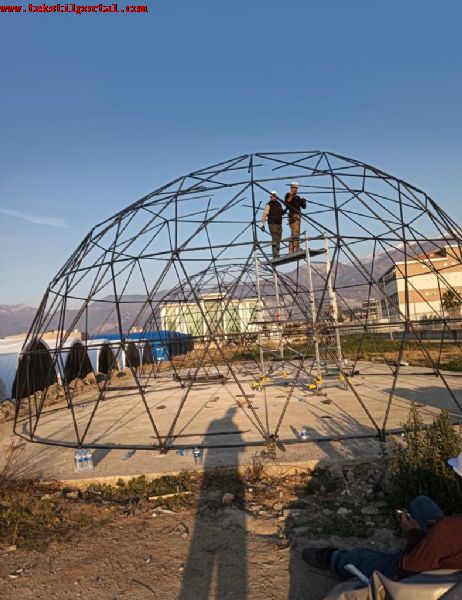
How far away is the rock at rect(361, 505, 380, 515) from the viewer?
5828mm

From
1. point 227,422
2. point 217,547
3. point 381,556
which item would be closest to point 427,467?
point 381,556

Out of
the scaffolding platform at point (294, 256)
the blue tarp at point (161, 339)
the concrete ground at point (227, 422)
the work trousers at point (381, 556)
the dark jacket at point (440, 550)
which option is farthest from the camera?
the scaffolding platform at point (294, 256)

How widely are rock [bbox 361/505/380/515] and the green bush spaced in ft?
0.71

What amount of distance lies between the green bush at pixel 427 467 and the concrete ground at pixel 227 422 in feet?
6.13

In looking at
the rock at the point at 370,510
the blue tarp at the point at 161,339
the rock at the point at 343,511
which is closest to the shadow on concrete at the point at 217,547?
the rock at the point at 343,511

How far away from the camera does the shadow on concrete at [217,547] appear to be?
4.41 metres

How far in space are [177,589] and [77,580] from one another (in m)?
1.08

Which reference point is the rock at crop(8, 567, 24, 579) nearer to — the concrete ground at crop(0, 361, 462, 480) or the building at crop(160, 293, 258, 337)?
the concrete ground at crop(0, 361, 462, 480)

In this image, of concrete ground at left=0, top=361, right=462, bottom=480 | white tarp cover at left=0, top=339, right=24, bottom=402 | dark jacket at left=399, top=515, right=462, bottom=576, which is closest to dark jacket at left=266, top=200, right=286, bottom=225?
concrete ground at left=0, top=361, right=462, bottom=480

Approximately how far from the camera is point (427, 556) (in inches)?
121

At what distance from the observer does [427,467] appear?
557 cm

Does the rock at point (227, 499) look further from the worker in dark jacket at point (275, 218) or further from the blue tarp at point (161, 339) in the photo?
the worker in dark jacket at point (275, 218)

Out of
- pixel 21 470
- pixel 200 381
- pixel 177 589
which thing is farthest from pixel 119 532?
pixel 200 381

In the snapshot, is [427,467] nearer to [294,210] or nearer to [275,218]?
[294,210]
